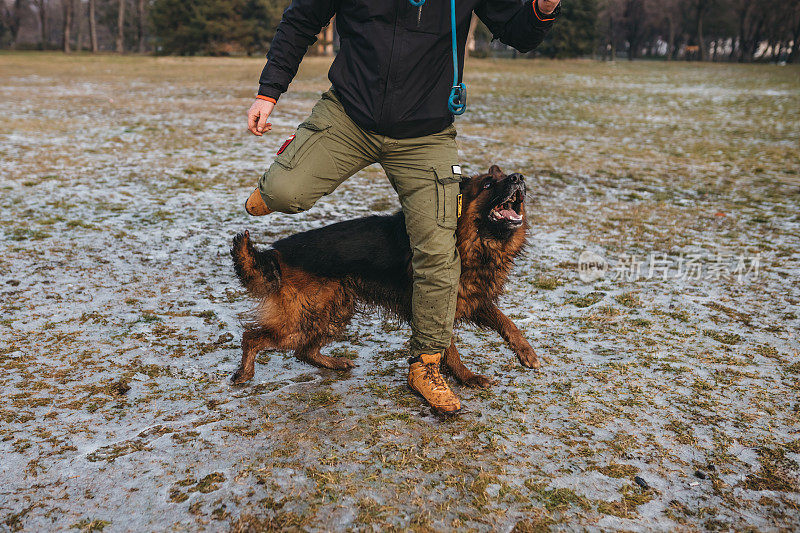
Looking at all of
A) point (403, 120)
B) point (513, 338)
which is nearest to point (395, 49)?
A: point (403, 120)

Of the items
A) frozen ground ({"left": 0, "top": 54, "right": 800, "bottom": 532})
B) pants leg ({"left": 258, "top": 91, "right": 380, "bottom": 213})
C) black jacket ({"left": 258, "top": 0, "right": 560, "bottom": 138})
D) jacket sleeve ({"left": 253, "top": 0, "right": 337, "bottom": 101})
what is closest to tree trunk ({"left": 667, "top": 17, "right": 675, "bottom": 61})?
frozen ground ({"left": 0, "top": 54, "right": 800, "bottom": 532})

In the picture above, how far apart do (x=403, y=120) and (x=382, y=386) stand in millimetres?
1388

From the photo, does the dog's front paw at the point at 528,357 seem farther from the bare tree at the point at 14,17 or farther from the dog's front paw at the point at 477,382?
the bare tree at the point at 14,17

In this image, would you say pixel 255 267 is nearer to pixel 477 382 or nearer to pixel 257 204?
pixel 257 204

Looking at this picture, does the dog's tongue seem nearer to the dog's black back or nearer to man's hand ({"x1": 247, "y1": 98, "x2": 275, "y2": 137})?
the dog's black back

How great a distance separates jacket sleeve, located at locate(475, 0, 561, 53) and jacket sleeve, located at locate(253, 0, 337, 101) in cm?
73

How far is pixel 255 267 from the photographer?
9.55 feet

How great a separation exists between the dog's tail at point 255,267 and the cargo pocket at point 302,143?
1.50 feet

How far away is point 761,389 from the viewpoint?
3.13m

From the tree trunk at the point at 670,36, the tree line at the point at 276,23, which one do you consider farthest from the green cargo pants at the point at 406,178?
the tree trunk at the point at 670,36

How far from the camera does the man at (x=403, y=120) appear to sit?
254cm

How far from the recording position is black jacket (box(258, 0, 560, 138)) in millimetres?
2523

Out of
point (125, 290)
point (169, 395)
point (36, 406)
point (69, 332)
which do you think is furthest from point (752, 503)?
point (125, 290)

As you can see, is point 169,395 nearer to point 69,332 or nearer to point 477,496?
point 69,332
